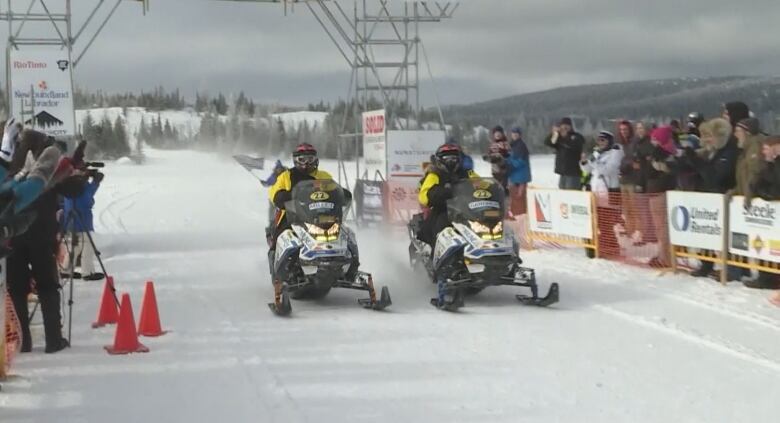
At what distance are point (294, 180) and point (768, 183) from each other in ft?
18.4

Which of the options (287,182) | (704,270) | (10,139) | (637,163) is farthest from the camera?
(637,163)

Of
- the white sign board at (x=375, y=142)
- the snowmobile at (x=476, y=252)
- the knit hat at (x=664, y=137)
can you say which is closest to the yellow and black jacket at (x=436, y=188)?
the snowmobile at (x=476, y=252)

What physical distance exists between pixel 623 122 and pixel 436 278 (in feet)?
18.8

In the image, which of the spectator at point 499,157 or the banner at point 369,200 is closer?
the spectator at point 499,157

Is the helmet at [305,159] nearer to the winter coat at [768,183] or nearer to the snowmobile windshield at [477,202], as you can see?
Answer: the snowmobile windshield at [477,202]

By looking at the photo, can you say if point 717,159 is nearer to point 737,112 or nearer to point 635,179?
point 737,112

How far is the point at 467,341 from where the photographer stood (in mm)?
8242

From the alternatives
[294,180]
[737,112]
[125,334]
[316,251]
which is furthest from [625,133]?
[125,334]

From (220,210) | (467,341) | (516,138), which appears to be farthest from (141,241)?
(467,341)

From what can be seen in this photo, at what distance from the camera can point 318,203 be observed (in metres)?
10.2

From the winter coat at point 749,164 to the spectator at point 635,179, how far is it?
208 cm

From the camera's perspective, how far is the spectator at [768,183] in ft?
A: 34.9

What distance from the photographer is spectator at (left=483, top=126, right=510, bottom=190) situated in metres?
16.5

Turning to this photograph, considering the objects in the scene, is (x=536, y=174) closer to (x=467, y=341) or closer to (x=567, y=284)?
(x=567, y=284)
